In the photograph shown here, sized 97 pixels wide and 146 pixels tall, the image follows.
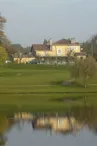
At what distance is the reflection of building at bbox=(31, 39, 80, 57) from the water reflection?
134893mm

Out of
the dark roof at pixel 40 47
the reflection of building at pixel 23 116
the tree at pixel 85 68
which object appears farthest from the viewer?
the dark roof at pixel 40 47

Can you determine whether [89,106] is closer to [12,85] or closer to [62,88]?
[62,88]

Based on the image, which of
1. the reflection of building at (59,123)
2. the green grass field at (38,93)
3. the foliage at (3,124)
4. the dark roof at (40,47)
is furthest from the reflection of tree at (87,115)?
the dark roof at (40,47)

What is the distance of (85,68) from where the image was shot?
2419 inches

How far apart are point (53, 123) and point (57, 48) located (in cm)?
14524

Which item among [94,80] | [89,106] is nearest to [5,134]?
[89,106]

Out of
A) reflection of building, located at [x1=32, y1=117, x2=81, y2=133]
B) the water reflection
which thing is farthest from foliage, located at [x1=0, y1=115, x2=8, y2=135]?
reflection of building, located at [x1=32, y1=117, x2=81, y2=133]

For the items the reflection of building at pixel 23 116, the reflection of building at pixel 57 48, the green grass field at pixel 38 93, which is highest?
the reflection of building at pixel 23 116

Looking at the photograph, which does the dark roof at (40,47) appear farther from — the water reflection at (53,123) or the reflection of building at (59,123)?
the reflection of building at (59,123)

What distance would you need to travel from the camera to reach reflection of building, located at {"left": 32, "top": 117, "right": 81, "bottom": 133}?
92.9ft

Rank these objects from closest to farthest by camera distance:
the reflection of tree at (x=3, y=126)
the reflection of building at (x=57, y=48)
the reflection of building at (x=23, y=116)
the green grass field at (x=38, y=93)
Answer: the reflection of tree at (x=3, y=126) < the reflection of building at (x=23, y=116) < the green grass field at (x=38, y=93) < the reflection of building at (x=57, y=48)

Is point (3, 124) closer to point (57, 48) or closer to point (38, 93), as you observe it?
point (38, 93)

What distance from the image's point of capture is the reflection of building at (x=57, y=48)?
173875 mm

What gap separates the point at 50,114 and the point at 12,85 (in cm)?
2987
